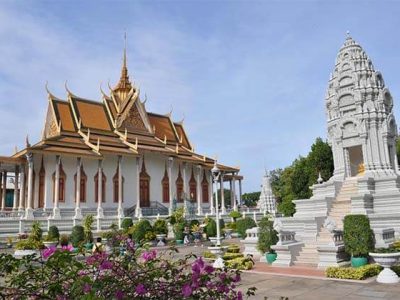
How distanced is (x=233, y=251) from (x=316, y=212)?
15.7ft

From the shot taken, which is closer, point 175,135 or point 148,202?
point 148,202

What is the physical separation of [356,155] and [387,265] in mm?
11125

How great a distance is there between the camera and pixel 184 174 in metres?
35.1

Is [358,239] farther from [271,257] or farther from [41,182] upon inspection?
[41,182]

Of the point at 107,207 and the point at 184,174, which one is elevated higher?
the point at 184,174

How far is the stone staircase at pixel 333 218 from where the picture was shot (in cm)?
1185


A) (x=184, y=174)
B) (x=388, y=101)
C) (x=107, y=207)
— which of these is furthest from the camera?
(x=184, y=174)

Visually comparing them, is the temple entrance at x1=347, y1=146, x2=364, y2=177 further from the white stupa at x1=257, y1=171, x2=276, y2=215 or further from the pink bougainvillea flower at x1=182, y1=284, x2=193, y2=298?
the white stupa at x1=257, y1=171, x2=276, y2=215

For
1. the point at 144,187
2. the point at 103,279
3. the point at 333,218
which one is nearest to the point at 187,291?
the point at 103,279

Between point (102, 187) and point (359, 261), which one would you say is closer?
point (359, 261)

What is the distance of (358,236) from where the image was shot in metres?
10.3

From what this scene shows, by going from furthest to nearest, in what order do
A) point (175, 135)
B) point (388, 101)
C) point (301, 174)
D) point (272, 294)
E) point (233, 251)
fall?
point (175, 135), point (301, 174), point (388, 101), point (233, 251), point (272, 294)

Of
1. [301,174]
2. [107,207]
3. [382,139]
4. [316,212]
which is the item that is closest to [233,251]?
[316,212]

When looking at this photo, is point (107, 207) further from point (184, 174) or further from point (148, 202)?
point (184, 174)
